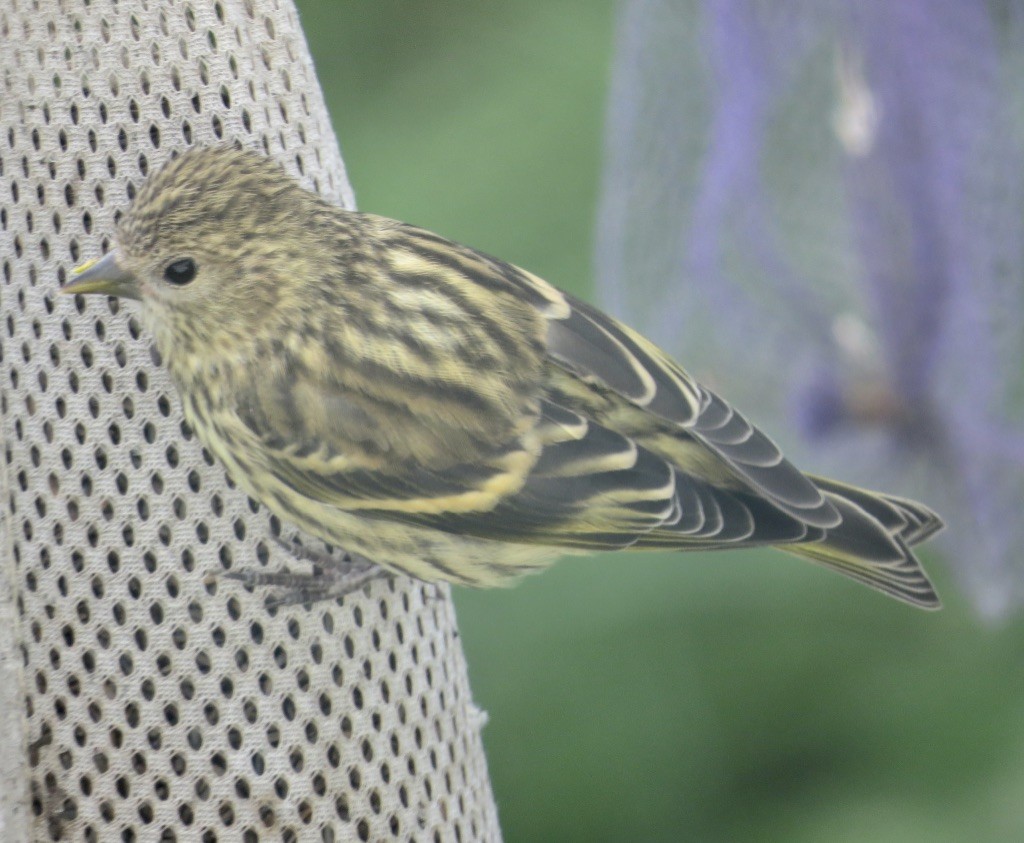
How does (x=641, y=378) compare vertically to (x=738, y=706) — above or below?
above

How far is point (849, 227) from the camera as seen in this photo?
641 cm

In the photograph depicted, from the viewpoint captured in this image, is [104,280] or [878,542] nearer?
[104,280]

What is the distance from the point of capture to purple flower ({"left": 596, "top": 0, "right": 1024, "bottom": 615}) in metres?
5.62

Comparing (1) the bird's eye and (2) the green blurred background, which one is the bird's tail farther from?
(2) the green blurred background

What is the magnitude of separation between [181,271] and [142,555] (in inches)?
25.5

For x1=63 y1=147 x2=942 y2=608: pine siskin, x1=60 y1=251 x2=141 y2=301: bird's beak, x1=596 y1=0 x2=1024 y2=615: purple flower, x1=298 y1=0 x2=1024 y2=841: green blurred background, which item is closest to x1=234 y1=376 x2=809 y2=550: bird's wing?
x1=63 y1=147 x2=942 y2=608: pine siskin

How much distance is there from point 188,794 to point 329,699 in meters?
0.38

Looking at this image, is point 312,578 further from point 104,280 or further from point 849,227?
point 849,227

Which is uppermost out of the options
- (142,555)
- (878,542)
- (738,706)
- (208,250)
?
(208,250)

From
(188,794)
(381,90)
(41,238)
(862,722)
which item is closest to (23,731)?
(188,794)

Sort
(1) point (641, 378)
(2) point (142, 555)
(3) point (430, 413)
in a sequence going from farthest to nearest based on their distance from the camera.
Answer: (1) point (641, 378) → (3) point (430, 413) → (2) point (142, 555)

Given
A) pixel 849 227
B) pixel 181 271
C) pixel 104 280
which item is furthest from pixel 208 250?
pixel 849 227

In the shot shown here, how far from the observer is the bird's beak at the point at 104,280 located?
3363 mm

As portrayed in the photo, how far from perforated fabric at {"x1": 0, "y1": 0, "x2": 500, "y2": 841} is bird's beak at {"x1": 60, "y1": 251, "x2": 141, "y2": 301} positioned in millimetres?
245
